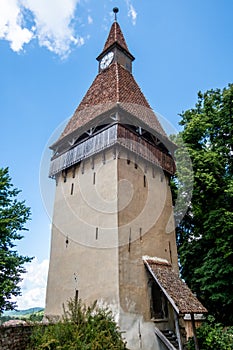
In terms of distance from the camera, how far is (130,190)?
41.2 ft

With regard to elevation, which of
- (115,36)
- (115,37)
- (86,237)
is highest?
(115,36)

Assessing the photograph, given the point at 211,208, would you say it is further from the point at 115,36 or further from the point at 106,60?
the point at 115,36

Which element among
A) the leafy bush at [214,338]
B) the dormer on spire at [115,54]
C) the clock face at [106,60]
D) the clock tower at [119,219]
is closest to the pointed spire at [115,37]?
the dormer on spire at [115,54]

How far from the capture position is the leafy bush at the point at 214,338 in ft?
33.0

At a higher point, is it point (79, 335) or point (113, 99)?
point (113, 99)

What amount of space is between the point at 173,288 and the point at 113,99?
8.91 m

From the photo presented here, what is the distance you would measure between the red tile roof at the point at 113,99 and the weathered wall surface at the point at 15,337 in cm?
907

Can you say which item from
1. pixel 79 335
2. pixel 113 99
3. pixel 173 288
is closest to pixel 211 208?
pixel 173 288

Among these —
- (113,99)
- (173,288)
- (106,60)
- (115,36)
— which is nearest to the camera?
(173,288)

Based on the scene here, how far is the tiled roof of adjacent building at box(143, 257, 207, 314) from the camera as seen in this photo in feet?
32.8

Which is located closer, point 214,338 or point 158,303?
point 214,338

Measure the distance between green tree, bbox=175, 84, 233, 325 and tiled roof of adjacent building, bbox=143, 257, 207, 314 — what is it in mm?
1903

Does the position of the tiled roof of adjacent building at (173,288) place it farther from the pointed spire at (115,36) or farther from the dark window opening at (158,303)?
the pointed spire at (115,36)

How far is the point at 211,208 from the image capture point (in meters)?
13.8
